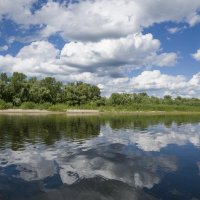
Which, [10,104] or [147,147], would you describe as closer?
[147,147]

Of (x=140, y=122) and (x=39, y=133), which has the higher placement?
(x=140, y=122)

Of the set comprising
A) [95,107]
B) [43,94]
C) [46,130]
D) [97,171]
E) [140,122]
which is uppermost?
[43,94]

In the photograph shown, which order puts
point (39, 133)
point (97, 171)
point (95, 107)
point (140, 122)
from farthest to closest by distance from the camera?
point (95, 107)
point (140, 122)
point (39, 133)
point (97, 171)

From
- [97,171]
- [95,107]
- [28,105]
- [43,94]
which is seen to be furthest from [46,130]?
[95,107]

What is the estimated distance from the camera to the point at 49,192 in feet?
68.4

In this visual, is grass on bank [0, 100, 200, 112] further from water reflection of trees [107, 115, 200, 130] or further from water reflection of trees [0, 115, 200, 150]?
water reflection of trees [0, 115, 200, 150]

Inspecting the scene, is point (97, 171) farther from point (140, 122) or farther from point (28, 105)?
point (28, 105)

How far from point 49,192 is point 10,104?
137 metres

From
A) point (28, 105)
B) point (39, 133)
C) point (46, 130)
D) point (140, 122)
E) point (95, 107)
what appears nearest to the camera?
point (39, 133)

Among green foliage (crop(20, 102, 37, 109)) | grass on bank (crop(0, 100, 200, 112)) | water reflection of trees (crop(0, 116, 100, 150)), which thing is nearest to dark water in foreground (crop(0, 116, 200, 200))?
water reflection of trees (crop(0, 116, 100, 150))

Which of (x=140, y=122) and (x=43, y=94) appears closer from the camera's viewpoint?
(x=140, y=122)

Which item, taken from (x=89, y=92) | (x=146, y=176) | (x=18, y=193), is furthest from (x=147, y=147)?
(x=89, y=92)

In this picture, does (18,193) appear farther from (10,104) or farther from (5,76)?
(5,76)

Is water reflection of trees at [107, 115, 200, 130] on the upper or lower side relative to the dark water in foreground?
upper
